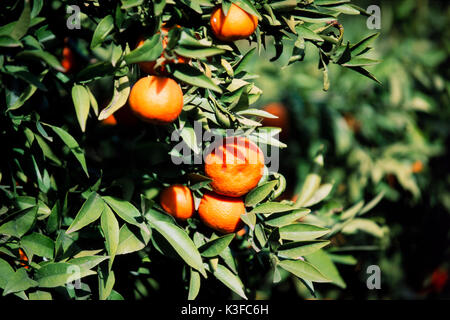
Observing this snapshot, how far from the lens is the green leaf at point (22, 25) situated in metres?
0.61

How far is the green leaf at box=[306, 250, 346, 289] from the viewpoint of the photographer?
3.26 feet

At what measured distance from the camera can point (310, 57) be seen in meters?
1.72

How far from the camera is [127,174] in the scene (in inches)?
34.1

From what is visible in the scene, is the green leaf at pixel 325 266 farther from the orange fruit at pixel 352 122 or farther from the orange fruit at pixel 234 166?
the orange fruit at pixel 352 122

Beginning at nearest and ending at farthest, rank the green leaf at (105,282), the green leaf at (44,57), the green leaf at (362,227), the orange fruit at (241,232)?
the green leaf at (44,57) < the green leaf at (105,282) < the orange fruit at (241,232) < the green leaf at (362,227)

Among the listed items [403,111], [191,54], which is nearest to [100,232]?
[191,54]

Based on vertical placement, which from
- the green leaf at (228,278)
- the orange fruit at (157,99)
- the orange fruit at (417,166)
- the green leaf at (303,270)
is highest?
the orange fruit at (157,99)

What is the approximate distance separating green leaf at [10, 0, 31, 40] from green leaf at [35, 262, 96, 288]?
0.36 m

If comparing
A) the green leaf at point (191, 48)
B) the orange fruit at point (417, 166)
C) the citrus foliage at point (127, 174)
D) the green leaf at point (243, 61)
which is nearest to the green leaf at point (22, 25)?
the citrus foliage at point (127, 174)

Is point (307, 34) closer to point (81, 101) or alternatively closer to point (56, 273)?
point (81, 101)

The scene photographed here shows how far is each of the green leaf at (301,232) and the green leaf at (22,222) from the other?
433mm

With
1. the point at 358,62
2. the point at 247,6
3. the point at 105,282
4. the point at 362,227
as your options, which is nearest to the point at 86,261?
the point at 105,282
